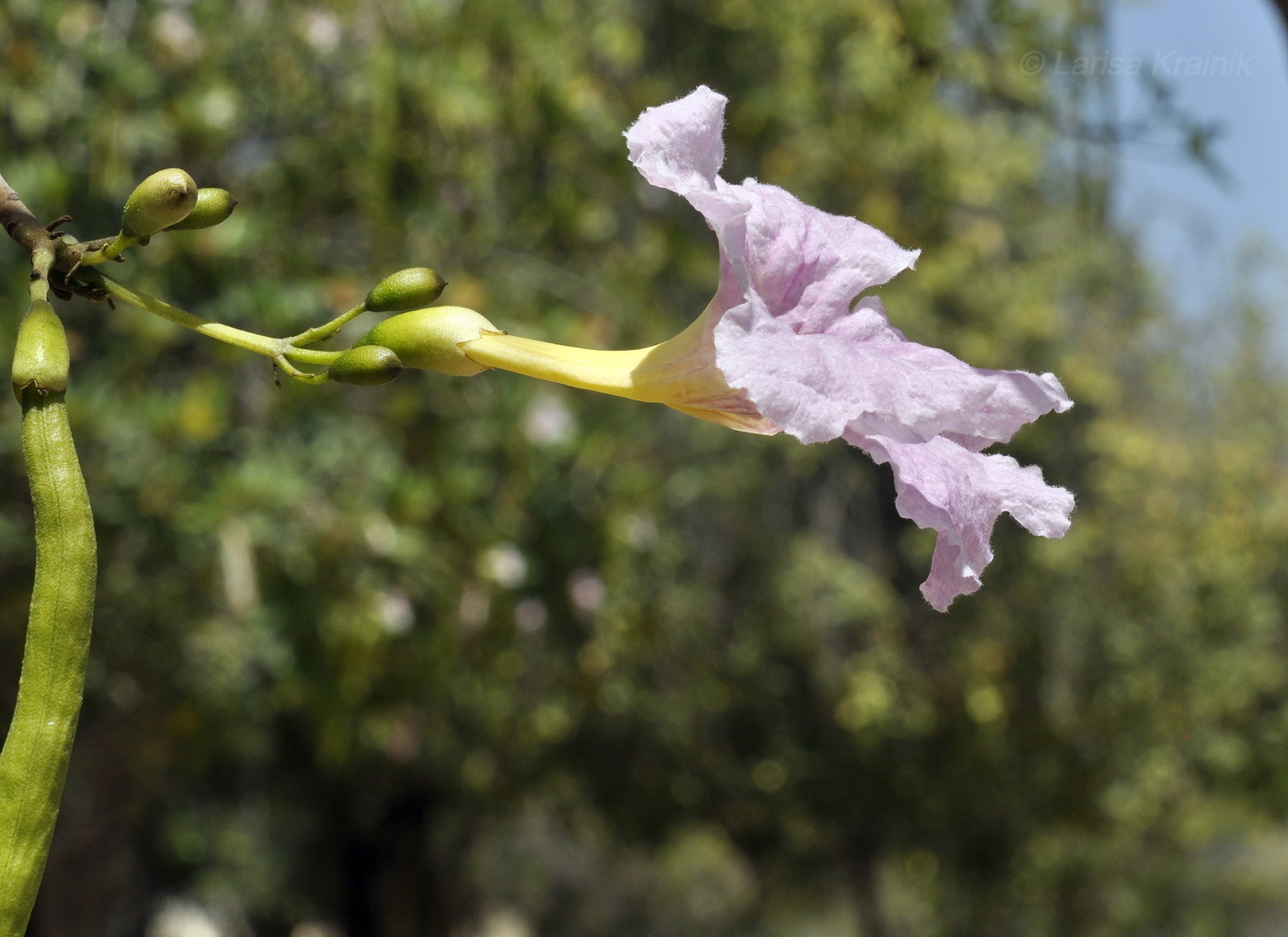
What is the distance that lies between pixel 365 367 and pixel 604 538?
9.74 ft

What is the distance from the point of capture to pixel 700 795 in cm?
768

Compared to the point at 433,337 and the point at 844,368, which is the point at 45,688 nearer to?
the point at 433,337

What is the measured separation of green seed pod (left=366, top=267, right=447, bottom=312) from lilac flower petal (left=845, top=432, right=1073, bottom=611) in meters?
0.33

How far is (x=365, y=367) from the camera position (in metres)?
0.83

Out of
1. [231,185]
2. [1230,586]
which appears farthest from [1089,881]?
[231,185]

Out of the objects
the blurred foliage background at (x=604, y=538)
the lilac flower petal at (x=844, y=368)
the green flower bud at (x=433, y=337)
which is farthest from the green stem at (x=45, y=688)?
the blurred foliage background at (x=604, y=538)

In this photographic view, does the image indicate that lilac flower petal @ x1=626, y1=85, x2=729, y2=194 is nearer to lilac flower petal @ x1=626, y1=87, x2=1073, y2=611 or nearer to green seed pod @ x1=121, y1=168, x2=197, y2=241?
lilac flower petal @ x1=626, y1=87, x2=1073, y2=611

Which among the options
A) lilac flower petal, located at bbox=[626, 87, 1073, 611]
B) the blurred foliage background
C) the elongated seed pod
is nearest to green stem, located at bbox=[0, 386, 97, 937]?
the elongated seed pod

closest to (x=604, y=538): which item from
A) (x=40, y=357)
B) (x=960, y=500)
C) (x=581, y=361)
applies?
(x=581, y=361)

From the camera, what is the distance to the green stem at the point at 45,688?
26.8 inches

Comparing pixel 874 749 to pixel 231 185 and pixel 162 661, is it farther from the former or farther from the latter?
pixel 231 185

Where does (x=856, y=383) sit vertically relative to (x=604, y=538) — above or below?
above

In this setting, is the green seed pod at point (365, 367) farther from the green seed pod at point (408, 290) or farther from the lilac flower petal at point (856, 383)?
the lilac flower petal at point (856, 383)

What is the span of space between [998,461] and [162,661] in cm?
343
